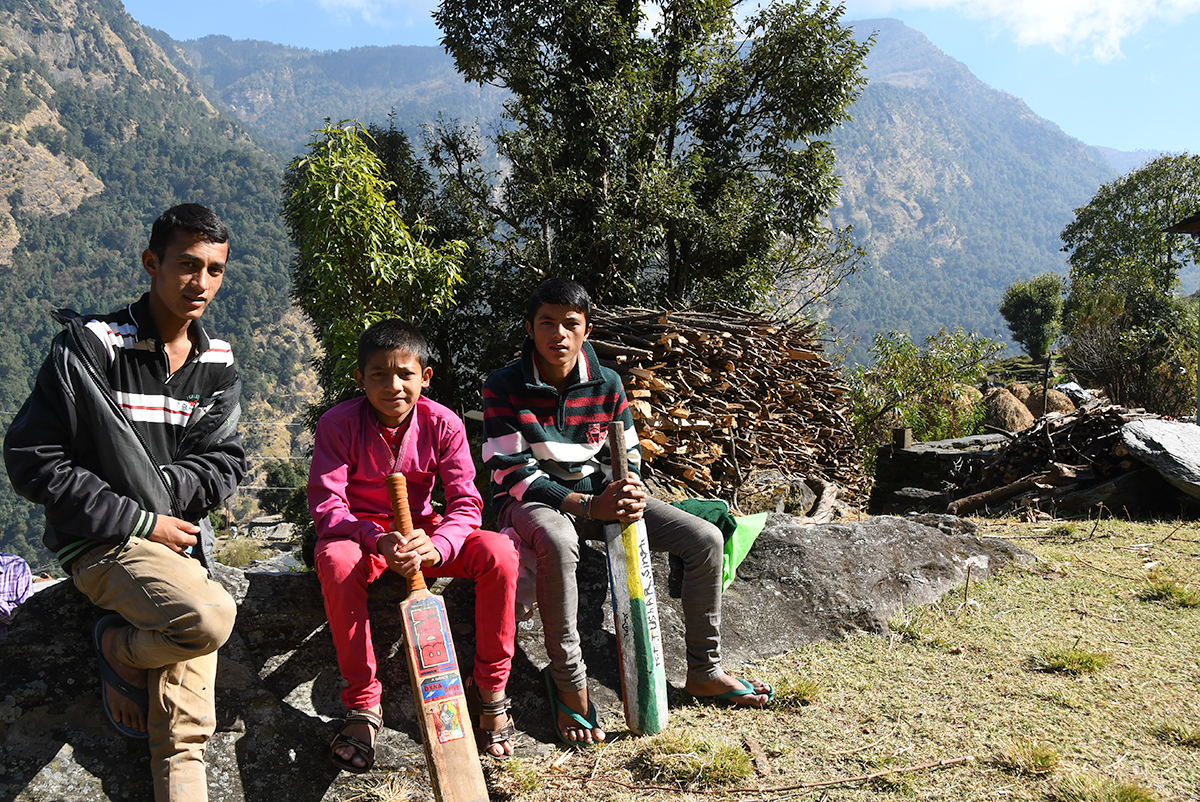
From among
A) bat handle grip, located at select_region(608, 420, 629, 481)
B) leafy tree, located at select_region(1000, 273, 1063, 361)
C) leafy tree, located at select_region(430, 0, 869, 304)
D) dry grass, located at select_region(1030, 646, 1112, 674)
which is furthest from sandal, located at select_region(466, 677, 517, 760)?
leafy tree, located at select_region(1000, 273, 1063, 361)

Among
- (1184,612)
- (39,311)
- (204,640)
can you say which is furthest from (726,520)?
(39,311)

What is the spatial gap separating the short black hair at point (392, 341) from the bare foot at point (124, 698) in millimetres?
1119

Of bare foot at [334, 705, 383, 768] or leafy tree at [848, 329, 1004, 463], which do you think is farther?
leafy tree at [848, 329, 1004, 463]

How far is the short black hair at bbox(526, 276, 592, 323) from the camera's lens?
286 cm

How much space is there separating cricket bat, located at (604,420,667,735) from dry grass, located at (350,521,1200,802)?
4.4 inches

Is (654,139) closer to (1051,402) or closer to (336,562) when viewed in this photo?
(336,562)

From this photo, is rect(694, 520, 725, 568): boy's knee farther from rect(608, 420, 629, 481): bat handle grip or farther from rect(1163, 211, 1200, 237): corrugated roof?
rect(1163, 211, 1200, 237): corrugated roof

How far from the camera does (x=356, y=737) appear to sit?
7.20ft

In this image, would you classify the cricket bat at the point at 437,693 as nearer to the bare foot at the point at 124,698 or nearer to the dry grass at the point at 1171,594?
the bare foot at the point at 124,698

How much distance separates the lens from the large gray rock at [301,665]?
2.09 meters

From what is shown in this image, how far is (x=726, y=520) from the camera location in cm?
308

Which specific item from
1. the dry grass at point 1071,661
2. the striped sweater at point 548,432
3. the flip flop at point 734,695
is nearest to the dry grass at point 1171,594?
the dry grass at point 1071,661

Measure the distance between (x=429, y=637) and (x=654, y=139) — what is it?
365 inches

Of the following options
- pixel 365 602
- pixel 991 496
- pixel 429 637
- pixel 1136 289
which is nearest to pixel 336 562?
pixel 365 602
